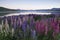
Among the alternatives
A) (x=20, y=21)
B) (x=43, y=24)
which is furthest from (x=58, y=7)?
(x=20, y=21)

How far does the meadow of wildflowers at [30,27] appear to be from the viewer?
0.82 m

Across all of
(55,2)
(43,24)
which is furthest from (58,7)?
(43,24)

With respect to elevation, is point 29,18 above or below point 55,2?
below

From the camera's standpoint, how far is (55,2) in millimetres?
841

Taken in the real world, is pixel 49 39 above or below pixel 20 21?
below

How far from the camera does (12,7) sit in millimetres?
861

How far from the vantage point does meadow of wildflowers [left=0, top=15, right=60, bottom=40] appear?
32.4 inches

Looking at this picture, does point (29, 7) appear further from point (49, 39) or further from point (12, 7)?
point (49, 39)

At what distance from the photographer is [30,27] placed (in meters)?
0.83

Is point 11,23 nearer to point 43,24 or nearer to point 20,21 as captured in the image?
point 20,21

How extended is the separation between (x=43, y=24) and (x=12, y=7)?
0.89 feet

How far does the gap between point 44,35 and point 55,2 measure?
0.26 meters

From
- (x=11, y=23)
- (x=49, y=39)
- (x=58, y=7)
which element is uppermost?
(x=58, y=7)

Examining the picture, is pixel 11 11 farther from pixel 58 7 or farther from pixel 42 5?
pixel 58 7
